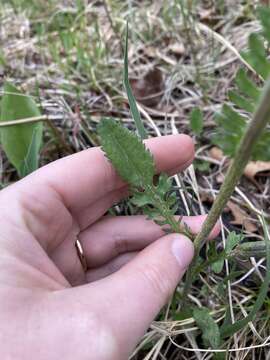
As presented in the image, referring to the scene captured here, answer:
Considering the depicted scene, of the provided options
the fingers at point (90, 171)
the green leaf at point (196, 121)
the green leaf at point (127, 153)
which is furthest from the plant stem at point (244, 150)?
the green leaf at point (196, 121)

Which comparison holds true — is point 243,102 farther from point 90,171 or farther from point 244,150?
point 90,171

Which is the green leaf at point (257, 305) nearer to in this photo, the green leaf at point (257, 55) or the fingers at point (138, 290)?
the fingers at point (138, 290)

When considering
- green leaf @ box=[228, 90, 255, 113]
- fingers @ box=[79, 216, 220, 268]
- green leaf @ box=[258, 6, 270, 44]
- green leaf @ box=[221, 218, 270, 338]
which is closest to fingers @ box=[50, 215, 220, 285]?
fingers @ box=[79, 216, 220, 268]

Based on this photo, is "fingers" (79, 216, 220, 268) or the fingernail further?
"fingers" (79, 216, 220, 268)

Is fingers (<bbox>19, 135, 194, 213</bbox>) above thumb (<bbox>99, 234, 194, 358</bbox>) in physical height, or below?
above

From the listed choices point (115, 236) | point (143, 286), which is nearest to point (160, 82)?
point (115, 236)

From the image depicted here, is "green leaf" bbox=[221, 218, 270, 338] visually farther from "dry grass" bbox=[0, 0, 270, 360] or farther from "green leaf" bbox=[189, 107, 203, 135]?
"green leaf" bbox=[189, 107, 203, 135]
